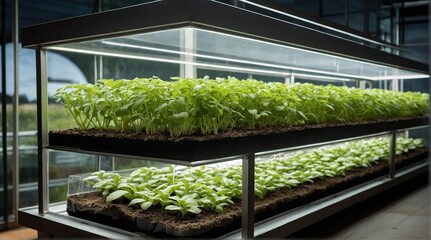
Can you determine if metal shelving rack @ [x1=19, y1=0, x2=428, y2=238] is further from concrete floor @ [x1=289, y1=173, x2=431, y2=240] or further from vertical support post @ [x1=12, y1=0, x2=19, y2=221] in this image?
vertical support post @ [x1=12, y1=0, x2=19, y2=221]

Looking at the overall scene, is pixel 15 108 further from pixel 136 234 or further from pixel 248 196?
pixel 248 196

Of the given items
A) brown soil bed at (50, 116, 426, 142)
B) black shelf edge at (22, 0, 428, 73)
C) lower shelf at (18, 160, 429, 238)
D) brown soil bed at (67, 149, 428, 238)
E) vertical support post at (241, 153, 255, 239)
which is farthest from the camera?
lower shelf at (18, 160, 429, 238)

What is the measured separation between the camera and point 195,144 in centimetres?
223

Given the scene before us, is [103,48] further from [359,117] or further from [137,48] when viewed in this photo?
[359,117]

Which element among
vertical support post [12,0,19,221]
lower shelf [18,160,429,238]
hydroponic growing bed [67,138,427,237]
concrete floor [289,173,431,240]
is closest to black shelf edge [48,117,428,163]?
hydroponic growing bed [67,138,427,237]

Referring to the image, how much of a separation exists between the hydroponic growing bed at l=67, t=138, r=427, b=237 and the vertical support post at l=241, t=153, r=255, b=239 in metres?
0.09

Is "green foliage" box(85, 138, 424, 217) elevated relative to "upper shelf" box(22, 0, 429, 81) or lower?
lower

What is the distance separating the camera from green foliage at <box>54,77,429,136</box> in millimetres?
2414

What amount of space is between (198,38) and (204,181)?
1177 mm

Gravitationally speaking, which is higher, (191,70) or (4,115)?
(191,70)

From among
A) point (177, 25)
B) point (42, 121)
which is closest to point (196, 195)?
point (177, 25)

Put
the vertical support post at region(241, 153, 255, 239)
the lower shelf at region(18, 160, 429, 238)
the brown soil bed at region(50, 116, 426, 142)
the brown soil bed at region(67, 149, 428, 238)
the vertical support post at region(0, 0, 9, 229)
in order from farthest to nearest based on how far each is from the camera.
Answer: the vertical support post at region(0, 0, 9, 229), the lower shelf at region(18, 160, 429, 238), the vertical support post at region(241, 153, 255, 239), the brown soil bed at region(67, 149, 428, 238), the brown soil bed at region(50, 116, 426, 142)

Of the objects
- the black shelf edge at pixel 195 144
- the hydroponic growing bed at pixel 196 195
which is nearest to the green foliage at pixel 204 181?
the hydroponic growing bed at pixel 196 195

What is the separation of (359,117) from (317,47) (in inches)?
57.8
